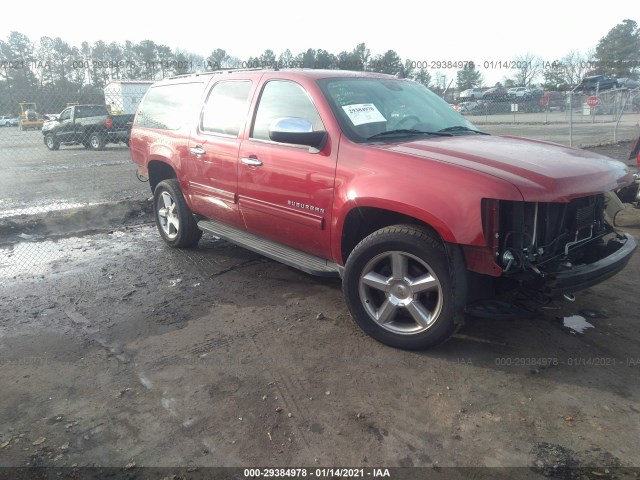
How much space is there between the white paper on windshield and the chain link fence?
3.75 meters

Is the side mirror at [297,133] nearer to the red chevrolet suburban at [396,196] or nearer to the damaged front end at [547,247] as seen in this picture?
the red chevrolet suburban at [396,196]

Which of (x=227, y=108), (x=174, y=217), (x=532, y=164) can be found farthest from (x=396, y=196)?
(x=174, y=217)

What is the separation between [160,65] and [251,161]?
21.2 m

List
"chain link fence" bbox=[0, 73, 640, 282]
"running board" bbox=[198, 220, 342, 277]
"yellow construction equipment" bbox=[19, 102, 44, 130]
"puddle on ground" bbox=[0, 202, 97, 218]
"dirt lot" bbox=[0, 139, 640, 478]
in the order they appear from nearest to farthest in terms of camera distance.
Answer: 1. "dirt lot" bbox=[0, 139, 640, 478]
2. "running board" bbox=[198, 220, 342, 277]
3. "chain link fence" bbox=[0, 73, 640, 282]
4. "puddle on ground" bbox=[0, 202, 97, 218]
5. "yellow construction equipment" bbox=[19, 102, 44, 130]

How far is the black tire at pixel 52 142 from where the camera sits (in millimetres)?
19559

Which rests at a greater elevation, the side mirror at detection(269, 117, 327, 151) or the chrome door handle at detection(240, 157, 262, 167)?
the side mirror at detection(269, 117, 327, 151)

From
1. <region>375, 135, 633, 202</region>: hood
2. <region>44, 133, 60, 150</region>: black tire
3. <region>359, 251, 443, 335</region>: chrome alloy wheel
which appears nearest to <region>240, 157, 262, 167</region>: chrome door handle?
<region>375, 135, 633, 202</region>: hood

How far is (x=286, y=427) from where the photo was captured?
8.82 feet

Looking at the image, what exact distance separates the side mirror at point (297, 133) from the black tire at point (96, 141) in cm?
1667

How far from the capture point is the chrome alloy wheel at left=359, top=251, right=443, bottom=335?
129 inches

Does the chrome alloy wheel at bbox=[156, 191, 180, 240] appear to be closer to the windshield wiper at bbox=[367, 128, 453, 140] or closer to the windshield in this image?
the windshield

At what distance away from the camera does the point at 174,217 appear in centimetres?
583

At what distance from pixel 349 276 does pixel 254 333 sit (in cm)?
87

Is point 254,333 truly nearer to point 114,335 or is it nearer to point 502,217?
point 114,335
